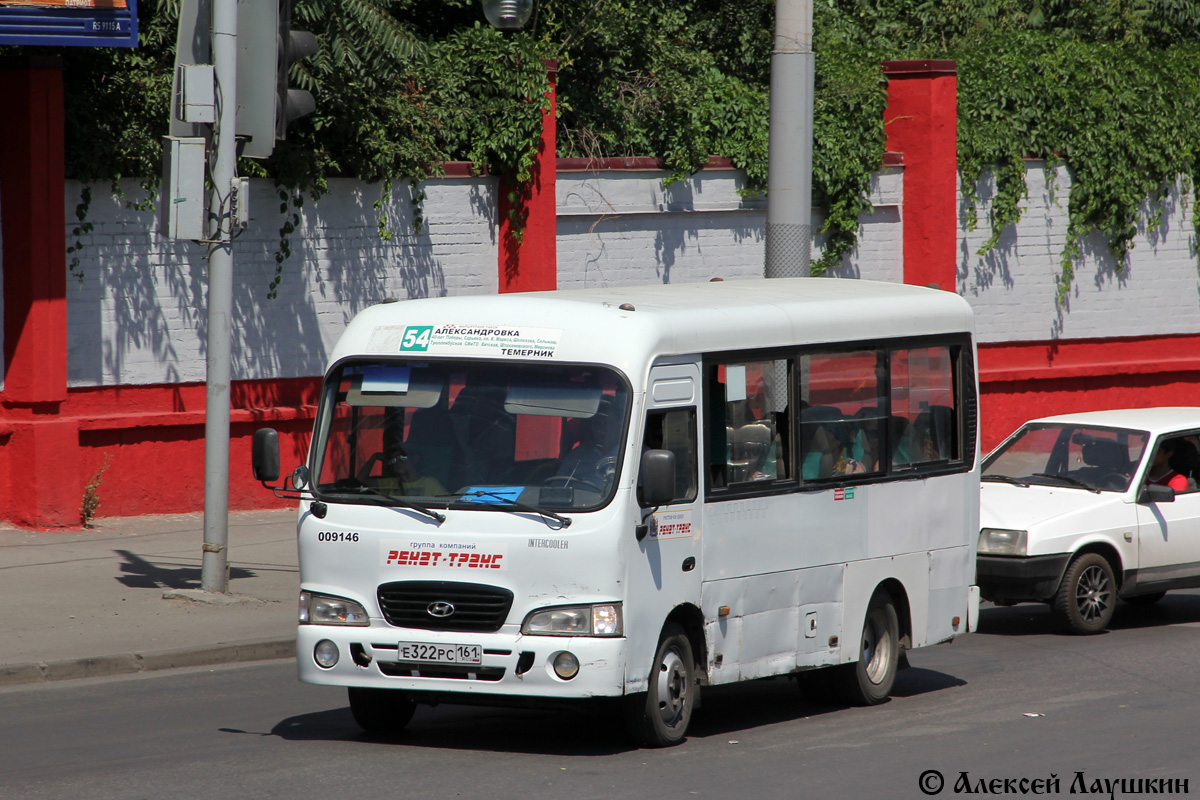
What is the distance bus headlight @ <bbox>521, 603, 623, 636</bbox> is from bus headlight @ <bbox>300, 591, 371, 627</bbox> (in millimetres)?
851

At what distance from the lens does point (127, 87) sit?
49.6 feet

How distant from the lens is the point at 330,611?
826cm

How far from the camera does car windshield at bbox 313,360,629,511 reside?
26.7 feet

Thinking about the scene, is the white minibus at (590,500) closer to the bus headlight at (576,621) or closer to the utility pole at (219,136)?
the bus headlight at (576,621)

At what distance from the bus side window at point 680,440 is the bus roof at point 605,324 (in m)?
0.30

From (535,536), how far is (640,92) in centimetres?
1261

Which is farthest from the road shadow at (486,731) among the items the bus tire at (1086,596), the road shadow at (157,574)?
the bus tire at (1086,596)

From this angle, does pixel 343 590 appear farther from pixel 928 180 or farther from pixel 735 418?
pixel 928 180

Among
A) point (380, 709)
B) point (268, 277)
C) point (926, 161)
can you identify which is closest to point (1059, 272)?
point (926, 161)

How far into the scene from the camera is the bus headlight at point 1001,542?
40.5ft

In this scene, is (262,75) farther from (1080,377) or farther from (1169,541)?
(1080,377)

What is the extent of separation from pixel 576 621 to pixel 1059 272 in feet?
56.6

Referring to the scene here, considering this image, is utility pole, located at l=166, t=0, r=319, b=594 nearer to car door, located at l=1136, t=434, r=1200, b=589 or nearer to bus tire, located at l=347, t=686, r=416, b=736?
bus tire, located at l=347, t=686, r=416, b=736

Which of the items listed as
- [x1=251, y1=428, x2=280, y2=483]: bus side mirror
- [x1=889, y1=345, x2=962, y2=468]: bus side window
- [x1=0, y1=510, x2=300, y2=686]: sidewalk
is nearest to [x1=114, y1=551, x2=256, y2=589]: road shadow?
[x1=0, y1=510, x2=300, y2=686]: sidewalk
